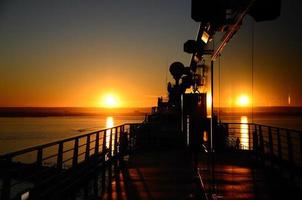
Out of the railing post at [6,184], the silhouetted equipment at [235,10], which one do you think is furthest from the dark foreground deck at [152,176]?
the silhouetted equipment at [235,10]

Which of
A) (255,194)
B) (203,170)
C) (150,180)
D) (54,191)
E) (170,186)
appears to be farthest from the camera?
(203,170)

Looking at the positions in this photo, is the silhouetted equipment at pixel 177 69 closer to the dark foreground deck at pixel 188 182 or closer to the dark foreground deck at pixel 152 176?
the dark foreground deck at pixel 152 176

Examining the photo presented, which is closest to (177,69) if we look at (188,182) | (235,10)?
(188,182)

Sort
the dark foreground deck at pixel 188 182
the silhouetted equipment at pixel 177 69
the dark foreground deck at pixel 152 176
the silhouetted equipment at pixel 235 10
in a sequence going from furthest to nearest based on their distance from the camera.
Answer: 1. the silhouetted equipment at pixel 177 69
2. the dark foreground deck at pixel 188 182
3. the dark foreground deck at pixel 152 176
4. the silhouetted equipment at pixel 235 10

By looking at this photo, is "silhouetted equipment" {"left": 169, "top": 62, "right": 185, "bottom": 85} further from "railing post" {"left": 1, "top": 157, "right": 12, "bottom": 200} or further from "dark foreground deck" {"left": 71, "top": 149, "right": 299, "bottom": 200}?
"railing post" {"left": 1, "top": 157, "right": 12, "bottom": 200}

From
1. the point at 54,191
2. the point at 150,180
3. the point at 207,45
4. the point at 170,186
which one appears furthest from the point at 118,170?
the point at 207,45

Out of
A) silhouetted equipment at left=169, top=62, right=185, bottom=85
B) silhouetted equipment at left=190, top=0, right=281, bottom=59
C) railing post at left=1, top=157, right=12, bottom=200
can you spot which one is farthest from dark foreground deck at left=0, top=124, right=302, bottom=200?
silhouetted equipment at left=169, top=62, right=185, bottom=85

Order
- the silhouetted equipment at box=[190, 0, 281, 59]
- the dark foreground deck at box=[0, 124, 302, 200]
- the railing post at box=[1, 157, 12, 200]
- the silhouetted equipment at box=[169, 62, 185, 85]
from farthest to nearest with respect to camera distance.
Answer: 1. the silhouetted equipment at box=[169, 62, 185, 85]
2. the dark foreground deck at box=[0, 124, 302, 200]
3. the railing post at box=[1, 157, 12, 200]
4. the silhouetted equipment at box=[190, 0, 281, 59]

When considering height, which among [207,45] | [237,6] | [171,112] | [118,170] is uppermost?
[207,45]

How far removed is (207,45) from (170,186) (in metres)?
3.01

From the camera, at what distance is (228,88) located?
5941 millimetres

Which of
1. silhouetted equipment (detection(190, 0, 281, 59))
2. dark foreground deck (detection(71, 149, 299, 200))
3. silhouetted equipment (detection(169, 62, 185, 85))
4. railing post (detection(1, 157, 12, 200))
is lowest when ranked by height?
dark foreground deck (detection(71, 149, 299, 200))

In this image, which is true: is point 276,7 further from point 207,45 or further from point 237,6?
point 207,45

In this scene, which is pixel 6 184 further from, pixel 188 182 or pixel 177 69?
pixel 177 69
